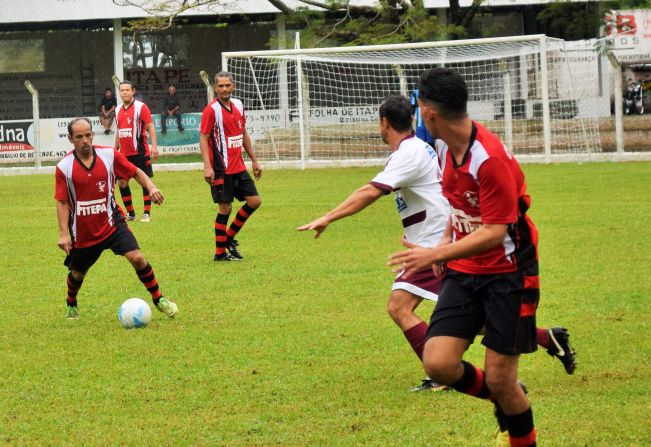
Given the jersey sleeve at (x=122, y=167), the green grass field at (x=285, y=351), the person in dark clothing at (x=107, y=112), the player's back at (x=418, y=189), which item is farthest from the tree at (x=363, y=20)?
the player's back at (x=418, y=189)

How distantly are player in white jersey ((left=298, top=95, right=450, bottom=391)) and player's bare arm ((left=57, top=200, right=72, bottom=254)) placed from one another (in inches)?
124

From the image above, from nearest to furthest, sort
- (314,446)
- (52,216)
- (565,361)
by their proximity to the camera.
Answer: (314,446) → (565,361) → (52,216)

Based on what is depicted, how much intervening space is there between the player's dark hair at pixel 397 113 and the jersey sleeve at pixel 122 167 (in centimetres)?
337

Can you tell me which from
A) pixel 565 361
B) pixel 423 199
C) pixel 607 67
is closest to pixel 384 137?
pixel 423 199

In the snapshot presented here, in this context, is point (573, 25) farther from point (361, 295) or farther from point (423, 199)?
point (423, 199)

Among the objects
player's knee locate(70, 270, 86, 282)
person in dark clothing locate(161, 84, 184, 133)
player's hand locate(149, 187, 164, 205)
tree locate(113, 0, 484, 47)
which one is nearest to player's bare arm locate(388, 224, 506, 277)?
player's hand locate(149, 187, 164, 205)

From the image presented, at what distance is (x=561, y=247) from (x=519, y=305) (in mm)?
7789

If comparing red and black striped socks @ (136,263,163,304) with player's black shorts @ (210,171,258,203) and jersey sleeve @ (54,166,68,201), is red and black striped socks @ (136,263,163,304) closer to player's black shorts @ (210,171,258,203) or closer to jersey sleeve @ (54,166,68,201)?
jersey sleeve @ (54,166,68,201)

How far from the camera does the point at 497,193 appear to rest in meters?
4.52

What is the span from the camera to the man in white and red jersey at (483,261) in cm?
454

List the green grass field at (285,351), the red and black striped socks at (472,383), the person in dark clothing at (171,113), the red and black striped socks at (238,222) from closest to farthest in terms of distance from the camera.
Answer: the red and black striped socks at (472,383) → the green grass field at (285,351) → the red and black striped socks at (238,222) → the person in dark clothing at (171,113)

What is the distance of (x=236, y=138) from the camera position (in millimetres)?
12836

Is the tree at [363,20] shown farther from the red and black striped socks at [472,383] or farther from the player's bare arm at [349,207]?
the red and black striped socks at [472,383]

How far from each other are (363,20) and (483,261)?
2683cm
